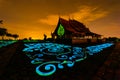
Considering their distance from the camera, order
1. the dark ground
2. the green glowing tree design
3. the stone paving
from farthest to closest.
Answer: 1. the green glowing tree design
2. the dark ground
3. the stone paving

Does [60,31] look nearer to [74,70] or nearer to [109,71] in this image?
[74,70]

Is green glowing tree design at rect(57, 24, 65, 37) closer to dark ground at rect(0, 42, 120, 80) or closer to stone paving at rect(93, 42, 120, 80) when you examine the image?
dark ground at rect(0, 42, 120, 80)

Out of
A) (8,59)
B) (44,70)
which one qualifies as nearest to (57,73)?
(44,70)

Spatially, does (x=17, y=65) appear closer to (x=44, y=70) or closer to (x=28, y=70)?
(x=28, y=70)

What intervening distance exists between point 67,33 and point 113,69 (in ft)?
73.1

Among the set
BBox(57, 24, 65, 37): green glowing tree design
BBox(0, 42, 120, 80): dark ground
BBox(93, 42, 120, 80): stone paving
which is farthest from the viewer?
BBox(57, 24, 65, 37): green glowing tree design

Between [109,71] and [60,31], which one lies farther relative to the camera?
[60,31]

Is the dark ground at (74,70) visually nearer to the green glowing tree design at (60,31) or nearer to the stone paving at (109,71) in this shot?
the stone paving at (109,71)

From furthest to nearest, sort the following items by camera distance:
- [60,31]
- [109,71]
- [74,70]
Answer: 1. [60,31]
2. [74,70]
3. [109,71]

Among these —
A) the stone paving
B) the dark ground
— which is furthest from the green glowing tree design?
the stone paving

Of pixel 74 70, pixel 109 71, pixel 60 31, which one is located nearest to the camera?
pixel 109 71

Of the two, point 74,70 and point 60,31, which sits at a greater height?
point 60,31

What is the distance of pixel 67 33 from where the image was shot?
30.6 metres

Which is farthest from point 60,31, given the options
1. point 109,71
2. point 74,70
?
point 109,71
